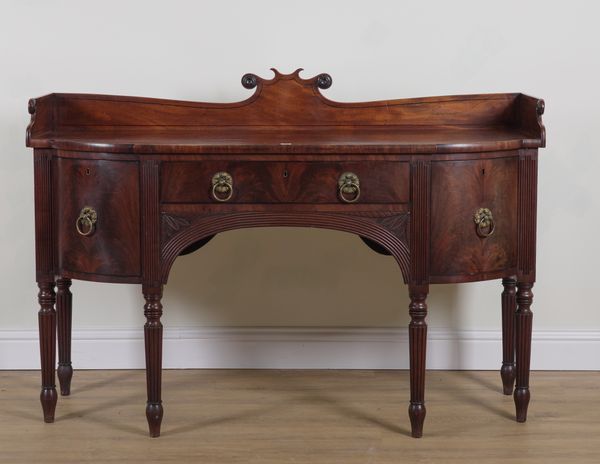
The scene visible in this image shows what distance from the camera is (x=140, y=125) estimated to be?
3451 millimetres

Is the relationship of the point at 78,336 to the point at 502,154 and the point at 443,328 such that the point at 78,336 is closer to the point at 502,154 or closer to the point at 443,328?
the point at 443,328

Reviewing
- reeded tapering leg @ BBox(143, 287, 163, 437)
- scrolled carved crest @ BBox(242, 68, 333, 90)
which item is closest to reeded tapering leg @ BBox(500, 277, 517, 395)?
scrolled carved crest @ BBox(242, 68, 333, 90)

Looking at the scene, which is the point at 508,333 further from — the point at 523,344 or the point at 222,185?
the point at 222,185

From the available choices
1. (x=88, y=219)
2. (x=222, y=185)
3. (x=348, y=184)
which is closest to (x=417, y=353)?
(x=348, y=184)

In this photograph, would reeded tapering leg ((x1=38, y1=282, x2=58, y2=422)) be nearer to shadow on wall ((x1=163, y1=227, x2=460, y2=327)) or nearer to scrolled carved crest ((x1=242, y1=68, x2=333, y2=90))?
shadow on wall ((x1=163, y1=227, x2=460, y2=327))

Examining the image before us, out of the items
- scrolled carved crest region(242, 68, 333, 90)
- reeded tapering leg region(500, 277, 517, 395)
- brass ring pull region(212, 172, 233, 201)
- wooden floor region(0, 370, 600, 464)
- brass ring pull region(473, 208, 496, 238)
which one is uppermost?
scrolled carved crest region(242, 68, 333, 90)

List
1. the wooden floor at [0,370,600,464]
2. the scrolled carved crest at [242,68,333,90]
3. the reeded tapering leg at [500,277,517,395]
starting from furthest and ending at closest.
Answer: the reeded tapering leg at [500,277,517,395] → the scrolled carved crest at [242,68,333,90] → the wooden floor at [0,370,600,464]

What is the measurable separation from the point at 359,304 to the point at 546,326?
676 mm

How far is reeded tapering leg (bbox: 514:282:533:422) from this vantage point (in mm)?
3156

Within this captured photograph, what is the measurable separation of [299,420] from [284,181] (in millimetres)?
762

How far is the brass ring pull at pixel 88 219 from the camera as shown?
119 inches

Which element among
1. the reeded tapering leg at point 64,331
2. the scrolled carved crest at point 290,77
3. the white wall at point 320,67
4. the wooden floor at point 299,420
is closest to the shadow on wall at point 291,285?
the white wall at point 320,67

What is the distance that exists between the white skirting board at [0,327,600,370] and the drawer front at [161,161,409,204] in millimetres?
886

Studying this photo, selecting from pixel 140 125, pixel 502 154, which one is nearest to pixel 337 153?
pixel 502 154
